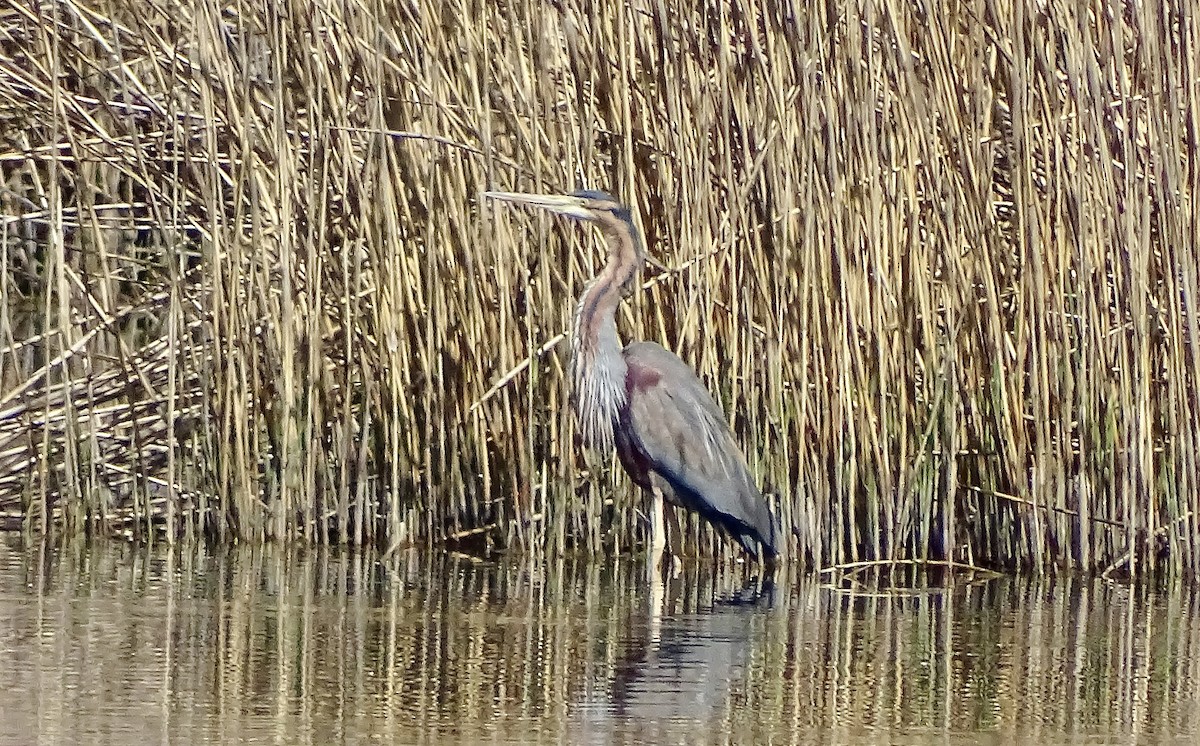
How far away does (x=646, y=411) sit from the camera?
20.2 ft

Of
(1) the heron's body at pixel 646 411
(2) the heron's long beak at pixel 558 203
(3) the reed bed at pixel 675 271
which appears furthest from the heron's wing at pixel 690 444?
(2) the heron's long beak at pixel 558 203

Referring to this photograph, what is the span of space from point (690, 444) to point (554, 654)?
1618 mm

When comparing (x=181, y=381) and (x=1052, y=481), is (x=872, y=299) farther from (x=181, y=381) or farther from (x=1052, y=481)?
(x=181, y=381)

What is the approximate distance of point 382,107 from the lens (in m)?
6.07

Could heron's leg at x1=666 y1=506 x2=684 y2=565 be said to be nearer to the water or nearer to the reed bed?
the reed bed

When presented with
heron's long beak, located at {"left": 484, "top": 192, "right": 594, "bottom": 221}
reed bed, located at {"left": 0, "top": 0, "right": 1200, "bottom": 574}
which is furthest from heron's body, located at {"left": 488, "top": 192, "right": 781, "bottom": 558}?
reed bed, located at {"left": 0, "top": 0, "right": 1200, "bottom": 574}

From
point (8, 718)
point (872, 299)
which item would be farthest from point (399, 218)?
point (8, 718)

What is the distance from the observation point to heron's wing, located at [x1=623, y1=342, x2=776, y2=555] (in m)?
5.86

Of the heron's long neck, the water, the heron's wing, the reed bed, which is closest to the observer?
the water

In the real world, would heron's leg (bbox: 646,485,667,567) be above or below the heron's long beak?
below

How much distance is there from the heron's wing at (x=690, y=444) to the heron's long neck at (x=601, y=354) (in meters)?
0.05

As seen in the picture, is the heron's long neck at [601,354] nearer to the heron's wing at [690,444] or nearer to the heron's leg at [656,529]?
the heron's wing at [690,444]

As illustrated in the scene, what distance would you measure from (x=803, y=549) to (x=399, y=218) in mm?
1483

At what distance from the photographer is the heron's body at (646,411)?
5.84 metres
